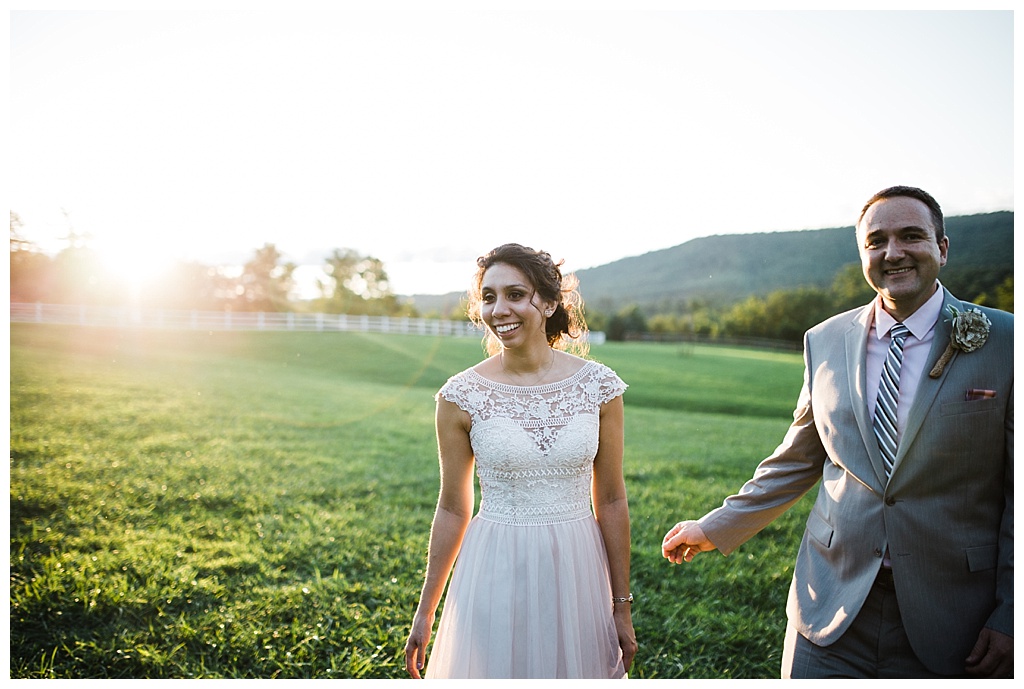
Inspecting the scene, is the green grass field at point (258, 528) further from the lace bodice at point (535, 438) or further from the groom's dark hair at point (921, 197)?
the groom's dark hair at point (921, 197)

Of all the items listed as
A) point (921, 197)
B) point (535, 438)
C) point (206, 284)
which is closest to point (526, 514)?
point (535, 438)

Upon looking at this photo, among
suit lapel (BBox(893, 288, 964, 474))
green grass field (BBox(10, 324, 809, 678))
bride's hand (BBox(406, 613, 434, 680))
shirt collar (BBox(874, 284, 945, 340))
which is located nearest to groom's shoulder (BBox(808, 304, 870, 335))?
shirt collar (BBox(874, 284, 945, 340))

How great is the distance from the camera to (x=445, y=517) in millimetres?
1967

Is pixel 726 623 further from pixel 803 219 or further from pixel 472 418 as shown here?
pixel 803 219

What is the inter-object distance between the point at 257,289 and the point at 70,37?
422 inches

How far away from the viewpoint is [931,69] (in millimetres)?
3506

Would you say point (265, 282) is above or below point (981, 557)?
above

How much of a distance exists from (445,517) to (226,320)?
12521 millimetres

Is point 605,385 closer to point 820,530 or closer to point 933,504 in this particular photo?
point 820,530

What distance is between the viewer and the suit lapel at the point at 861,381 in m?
1.80

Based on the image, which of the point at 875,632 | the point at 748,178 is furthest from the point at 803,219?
the point at 875,632

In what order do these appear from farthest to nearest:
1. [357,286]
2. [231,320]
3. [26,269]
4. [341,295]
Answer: [341,295], [357,286], [231,320], [26,269]

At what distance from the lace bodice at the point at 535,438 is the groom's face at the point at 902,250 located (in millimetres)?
770

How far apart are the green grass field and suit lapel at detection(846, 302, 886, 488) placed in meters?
1.62
